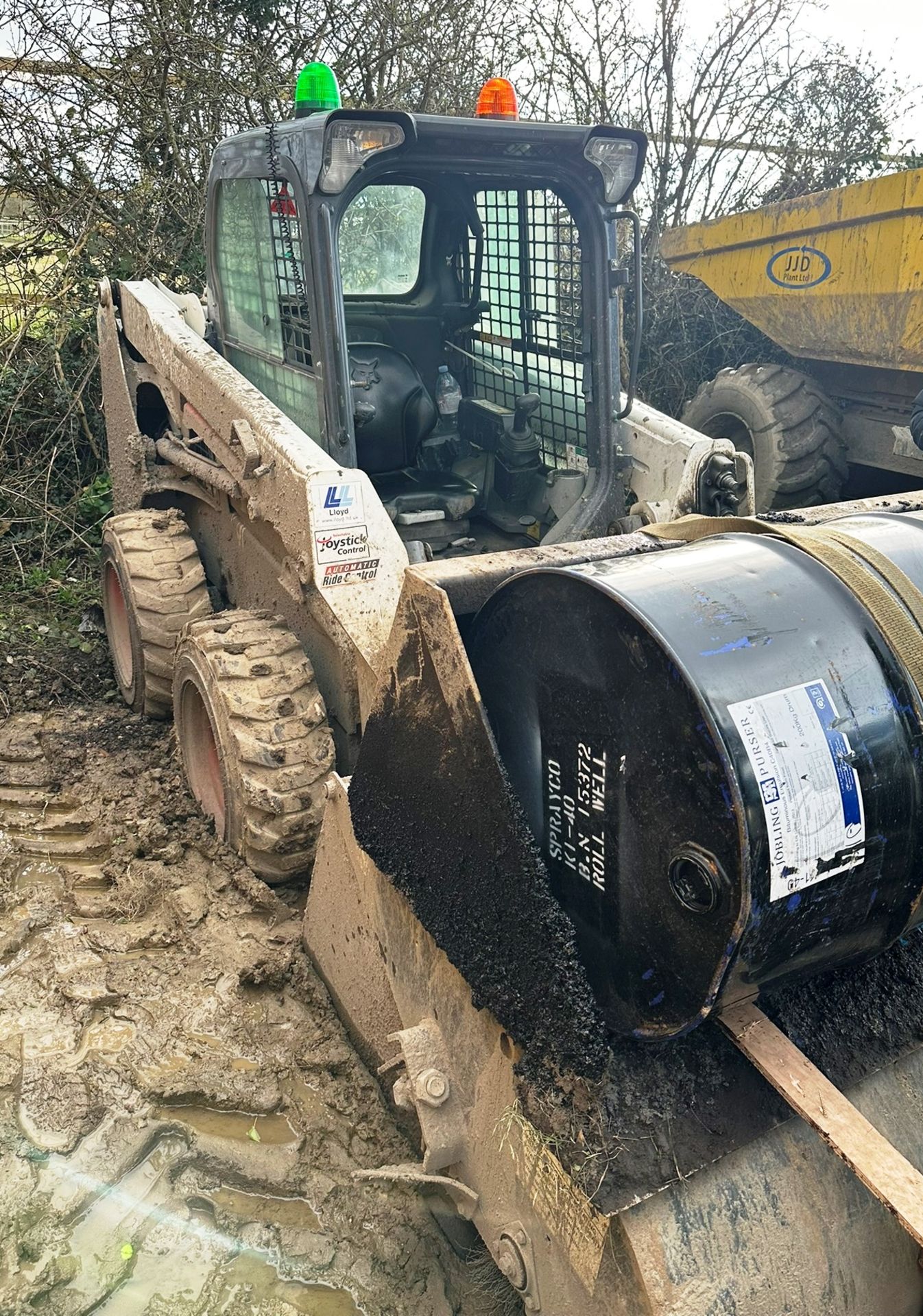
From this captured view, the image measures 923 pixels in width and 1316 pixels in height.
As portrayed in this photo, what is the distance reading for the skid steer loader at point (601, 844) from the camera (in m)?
1.41

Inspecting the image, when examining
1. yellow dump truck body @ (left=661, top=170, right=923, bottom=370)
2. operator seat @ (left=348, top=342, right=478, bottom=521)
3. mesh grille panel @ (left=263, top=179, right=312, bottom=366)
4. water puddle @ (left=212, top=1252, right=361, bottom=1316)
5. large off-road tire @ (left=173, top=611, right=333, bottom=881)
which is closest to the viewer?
water puddle @ (left=212, top=1252, right=361, bottom=1316)

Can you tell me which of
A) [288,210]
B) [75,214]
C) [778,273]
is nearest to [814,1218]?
[288,210]

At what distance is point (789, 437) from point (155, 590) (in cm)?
338

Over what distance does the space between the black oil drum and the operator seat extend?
88.5 inches

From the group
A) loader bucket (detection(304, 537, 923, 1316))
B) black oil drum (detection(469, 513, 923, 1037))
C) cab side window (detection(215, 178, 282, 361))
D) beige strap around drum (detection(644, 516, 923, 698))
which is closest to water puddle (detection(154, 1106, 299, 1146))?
loader bucket (detection(304, 537, 923, 1316))

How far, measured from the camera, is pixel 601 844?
1.59 metres

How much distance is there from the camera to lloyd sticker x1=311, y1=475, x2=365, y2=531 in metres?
2.84

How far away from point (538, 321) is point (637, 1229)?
3.14 metres

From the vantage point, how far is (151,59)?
6.96 meters

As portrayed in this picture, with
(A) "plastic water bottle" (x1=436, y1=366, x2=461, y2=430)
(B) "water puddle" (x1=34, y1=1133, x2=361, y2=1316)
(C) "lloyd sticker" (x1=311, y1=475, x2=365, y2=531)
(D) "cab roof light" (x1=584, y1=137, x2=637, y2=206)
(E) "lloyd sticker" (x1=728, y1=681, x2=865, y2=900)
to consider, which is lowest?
(B) "water puddle" (x1=34, y1=1133, x2=361, y2=1316)

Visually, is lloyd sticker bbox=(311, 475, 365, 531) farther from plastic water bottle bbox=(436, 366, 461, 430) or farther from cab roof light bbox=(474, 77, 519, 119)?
cab roof light bbox=(474, 77, 519, 119)

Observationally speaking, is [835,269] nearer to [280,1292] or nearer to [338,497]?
[338,497]

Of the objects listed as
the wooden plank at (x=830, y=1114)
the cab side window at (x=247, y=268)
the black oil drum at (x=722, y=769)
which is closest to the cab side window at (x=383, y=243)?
the cab side window at (x=247, y=268)

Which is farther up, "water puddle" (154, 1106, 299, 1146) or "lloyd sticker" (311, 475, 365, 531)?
"lloyd sticker" (311, 475, 365, 531)
